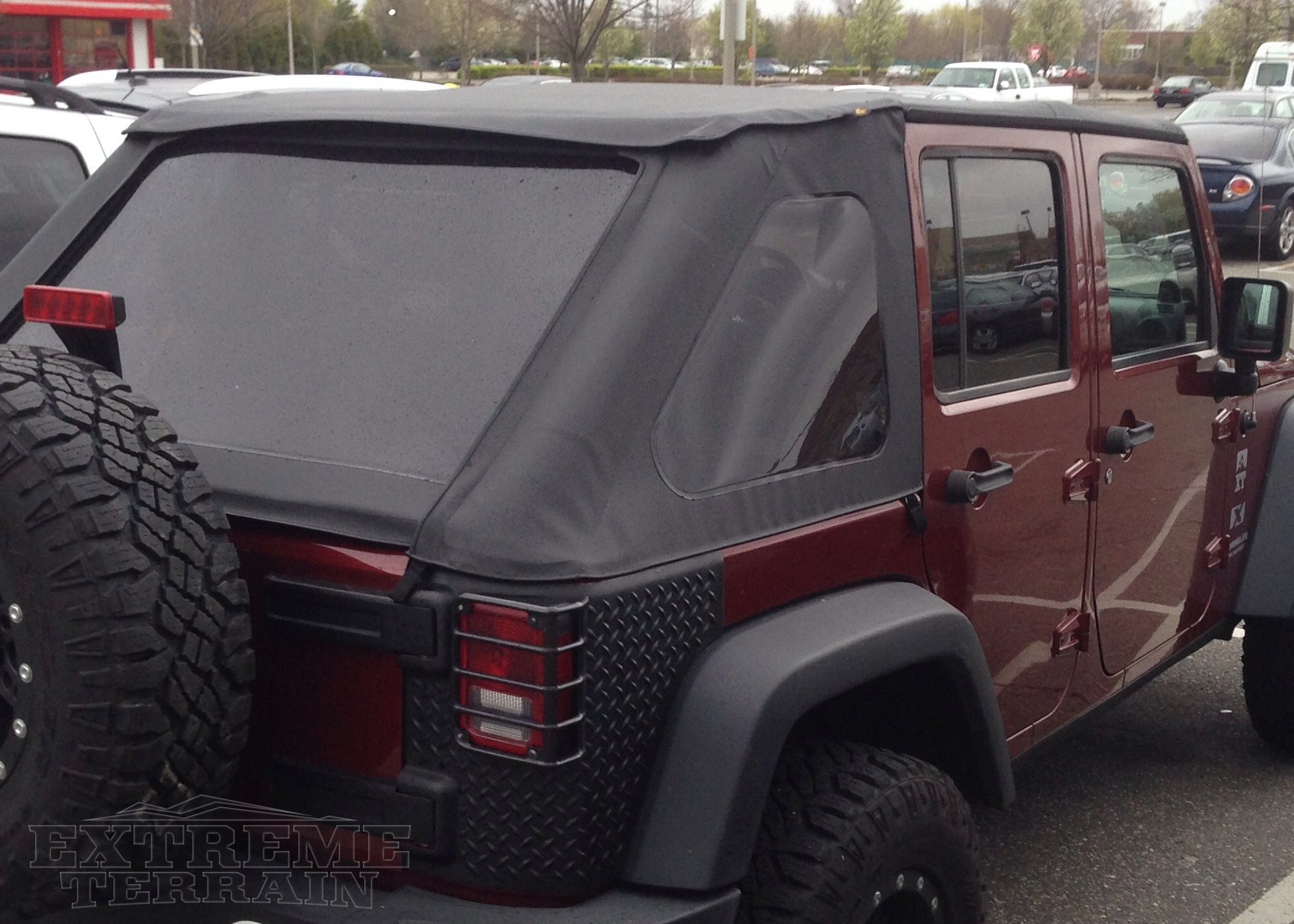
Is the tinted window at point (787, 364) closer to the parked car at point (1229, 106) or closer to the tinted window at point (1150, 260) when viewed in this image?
the tinted window at point (1150, 260)

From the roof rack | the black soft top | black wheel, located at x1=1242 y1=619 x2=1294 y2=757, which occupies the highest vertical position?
the roof rack

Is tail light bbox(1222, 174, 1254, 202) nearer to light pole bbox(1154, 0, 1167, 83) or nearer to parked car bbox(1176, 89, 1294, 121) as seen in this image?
parked car bbox(1176, 89, 1294, 121)

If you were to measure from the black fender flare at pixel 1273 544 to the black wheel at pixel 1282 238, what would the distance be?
14508 millimetres

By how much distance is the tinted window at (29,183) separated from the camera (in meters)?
4.84

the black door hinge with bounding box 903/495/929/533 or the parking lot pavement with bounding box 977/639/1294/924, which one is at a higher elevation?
the black door hinge with bounding box 903/495/929/533

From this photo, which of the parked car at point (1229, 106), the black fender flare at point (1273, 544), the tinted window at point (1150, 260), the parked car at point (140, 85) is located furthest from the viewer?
the parked car at point (1229, 106)

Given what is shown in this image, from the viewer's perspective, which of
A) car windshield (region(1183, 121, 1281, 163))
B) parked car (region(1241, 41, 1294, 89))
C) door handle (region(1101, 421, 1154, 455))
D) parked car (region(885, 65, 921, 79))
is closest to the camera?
door handle (region(1101, 421, 1154, 455))

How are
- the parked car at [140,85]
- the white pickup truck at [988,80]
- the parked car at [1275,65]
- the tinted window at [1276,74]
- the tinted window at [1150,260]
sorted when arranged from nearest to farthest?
the tinted window at [1150,260] → the parked car at [140,85] → the tinted window at [1276,74] → the parked car at [1275,65] → the white pickup truck at [988,80]

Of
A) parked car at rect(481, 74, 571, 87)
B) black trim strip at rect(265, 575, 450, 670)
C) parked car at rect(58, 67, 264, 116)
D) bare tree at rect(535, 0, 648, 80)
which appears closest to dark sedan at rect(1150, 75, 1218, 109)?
bare tree at rect(535, 0, 648, 80)

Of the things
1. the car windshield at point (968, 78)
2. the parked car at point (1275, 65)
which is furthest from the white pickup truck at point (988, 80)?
the parked car at point (1275, 65)

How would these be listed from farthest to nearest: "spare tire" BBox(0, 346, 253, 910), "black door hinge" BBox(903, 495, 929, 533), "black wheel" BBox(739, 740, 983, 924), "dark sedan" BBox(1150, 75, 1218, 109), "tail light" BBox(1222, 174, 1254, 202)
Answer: "dark sedan" BBox(1150, 75, 1218, 109)
"tail light" BBox(1222, 174, 1254, 202)
"black door hinge" BBox(903, 495, 929, 533)
"black wheel" BBox(739, 740, 983, 924)
"spare tire" BBox(0, 346, 253, 910)

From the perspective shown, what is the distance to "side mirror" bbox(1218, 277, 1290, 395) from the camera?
3.86 meters

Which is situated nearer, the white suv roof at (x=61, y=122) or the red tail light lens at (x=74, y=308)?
the red tail light lens at (x=74, y=308)

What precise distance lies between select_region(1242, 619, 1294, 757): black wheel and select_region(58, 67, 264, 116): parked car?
5.09 metres
